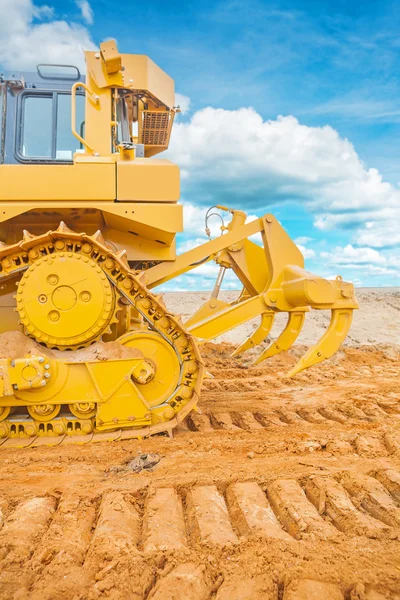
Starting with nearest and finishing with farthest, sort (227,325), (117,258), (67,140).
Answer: (117,258), (67,140), (227,325)

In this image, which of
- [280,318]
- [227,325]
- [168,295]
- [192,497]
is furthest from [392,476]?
[168,295]

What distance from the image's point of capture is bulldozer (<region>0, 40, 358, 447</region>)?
4.62 m

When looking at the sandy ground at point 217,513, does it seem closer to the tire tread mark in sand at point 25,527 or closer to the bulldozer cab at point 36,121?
the tire tread mark in sand at point 25,527

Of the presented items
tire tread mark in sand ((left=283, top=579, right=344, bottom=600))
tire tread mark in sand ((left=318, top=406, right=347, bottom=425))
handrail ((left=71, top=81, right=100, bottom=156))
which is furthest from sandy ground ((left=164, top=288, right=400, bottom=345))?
tire tread mark in sand ((left=283, top=579, right=344, bottom=600))

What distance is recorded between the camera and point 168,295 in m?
21.9

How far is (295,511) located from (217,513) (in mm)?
506

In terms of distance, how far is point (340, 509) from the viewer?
3342 mm

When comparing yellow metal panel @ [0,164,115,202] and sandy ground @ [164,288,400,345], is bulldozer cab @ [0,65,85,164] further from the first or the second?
sandy ground @ [164,288,400,345]

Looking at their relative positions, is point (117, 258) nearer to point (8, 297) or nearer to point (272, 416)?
point (8, 297)

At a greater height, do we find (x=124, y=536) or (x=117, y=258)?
(x=117, y=258)

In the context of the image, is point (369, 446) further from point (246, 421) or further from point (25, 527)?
point (25, 527)

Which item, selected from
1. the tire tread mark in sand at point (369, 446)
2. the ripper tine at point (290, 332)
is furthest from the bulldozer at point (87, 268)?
the tire tread mark in sand at point (369, 446)

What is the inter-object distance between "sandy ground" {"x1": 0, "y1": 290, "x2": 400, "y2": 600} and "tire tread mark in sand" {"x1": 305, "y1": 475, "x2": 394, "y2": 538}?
1cm

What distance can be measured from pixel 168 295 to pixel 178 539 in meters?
19.1
